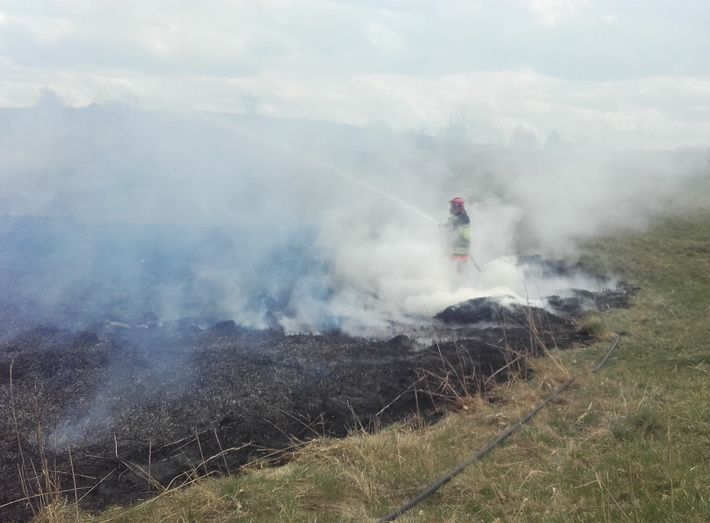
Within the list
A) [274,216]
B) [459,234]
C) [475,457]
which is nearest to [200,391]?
[475,457]

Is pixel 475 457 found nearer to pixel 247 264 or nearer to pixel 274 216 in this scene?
pixel 247 264

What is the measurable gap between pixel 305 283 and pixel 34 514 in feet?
26.9

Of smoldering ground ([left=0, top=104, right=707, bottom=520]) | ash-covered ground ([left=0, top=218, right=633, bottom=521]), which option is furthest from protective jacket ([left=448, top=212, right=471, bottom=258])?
ash-covered ground ([left=0, top=218, right=633, bottom=521])

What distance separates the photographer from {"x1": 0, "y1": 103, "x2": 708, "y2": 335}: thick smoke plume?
11.9 m

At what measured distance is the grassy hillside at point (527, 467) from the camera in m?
4.07

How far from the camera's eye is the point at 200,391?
729cm

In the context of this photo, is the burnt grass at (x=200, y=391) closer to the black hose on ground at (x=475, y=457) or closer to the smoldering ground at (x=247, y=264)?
the smoldering ground at (x=247, y=264)

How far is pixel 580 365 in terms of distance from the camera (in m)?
7.77

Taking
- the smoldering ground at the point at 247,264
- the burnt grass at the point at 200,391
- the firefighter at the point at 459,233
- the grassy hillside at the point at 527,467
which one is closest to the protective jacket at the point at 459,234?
the firefighter at the point at 459,233

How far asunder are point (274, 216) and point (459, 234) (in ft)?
23.8

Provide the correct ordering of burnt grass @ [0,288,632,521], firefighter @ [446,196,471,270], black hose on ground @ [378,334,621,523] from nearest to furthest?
black hose on ground @ [378,334,621,523] → burnt grass @ [0,288,632,521] → firefighter @ [446,196,471,270]

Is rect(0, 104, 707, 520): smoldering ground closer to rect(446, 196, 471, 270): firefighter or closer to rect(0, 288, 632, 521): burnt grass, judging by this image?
rect(0, 288, 632, 521): burnt grass

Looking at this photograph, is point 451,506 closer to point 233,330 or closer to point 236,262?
point 233,330

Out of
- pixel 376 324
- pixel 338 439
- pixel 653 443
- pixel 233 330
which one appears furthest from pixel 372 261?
pixel 653 443
